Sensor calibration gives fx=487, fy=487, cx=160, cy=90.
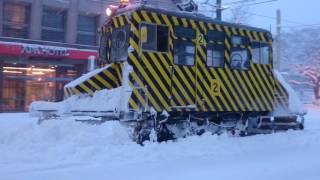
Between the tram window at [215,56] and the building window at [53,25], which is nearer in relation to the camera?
the tram window at [215,56]

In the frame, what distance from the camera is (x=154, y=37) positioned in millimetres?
12531

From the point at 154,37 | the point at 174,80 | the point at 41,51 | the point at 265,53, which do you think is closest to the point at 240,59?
the point at 265,53

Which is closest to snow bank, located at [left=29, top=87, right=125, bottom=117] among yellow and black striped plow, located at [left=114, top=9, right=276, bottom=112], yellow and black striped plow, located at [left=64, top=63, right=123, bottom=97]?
yellow and black striped plow, located at [left=64, top=63, right=123, bottom=97]

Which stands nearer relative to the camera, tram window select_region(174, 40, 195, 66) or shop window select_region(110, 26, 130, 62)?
shop window select_region(110, 26, 130, 62)

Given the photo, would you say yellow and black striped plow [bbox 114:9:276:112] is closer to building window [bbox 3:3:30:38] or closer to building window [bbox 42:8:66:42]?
building window [bbox 42:8:66:42]

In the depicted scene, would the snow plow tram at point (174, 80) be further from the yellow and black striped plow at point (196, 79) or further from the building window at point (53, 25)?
the building window at point (53, 25)

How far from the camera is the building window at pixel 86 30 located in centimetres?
3156

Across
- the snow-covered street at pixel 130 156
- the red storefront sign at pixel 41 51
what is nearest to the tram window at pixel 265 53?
the snow-covered street at pixel 130 156

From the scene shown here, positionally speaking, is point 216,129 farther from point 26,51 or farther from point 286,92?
point 26,51

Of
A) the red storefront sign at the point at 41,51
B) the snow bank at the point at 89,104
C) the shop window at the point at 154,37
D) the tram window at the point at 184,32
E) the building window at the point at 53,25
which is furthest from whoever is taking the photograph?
the building window at the point at 53,25

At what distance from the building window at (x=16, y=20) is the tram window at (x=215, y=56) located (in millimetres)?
18253

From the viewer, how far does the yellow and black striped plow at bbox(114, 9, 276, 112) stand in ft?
39.9

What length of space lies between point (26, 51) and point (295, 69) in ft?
110

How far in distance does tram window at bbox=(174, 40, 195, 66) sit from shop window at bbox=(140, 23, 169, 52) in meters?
0.38
